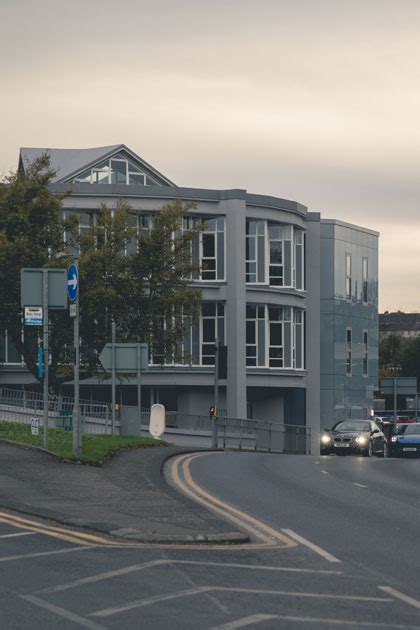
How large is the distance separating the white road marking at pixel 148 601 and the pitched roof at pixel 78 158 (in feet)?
174

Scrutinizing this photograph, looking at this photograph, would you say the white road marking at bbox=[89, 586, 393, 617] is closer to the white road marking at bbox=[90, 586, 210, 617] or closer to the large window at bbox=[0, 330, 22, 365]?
the white road marking at bbox=[90, 586, 210, 617]

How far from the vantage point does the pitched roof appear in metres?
65.5

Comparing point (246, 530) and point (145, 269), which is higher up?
point (145, 269)

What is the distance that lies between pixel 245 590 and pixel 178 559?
6.25 feet

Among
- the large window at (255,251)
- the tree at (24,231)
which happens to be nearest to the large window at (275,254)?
the large window at (255,251)

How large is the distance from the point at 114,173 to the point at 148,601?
57336mm

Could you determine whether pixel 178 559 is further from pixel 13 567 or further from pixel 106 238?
pixel 106 238

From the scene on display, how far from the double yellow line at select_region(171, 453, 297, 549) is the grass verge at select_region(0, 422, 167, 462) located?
7.61 ft

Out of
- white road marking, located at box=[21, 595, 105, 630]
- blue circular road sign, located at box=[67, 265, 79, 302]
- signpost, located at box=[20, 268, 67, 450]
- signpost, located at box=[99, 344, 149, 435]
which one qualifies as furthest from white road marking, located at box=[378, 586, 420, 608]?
signpost, located at box=[99, 344, 149, 435]

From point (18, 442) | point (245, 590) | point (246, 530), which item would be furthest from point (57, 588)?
point (18, 442)

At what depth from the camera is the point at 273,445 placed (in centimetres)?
6456

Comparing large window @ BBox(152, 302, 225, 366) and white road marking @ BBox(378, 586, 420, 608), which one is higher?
large window @ BBox(152, 302, 225, 366)

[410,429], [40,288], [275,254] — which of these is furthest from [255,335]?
[40,288]

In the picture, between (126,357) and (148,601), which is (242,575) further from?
(126,357)
